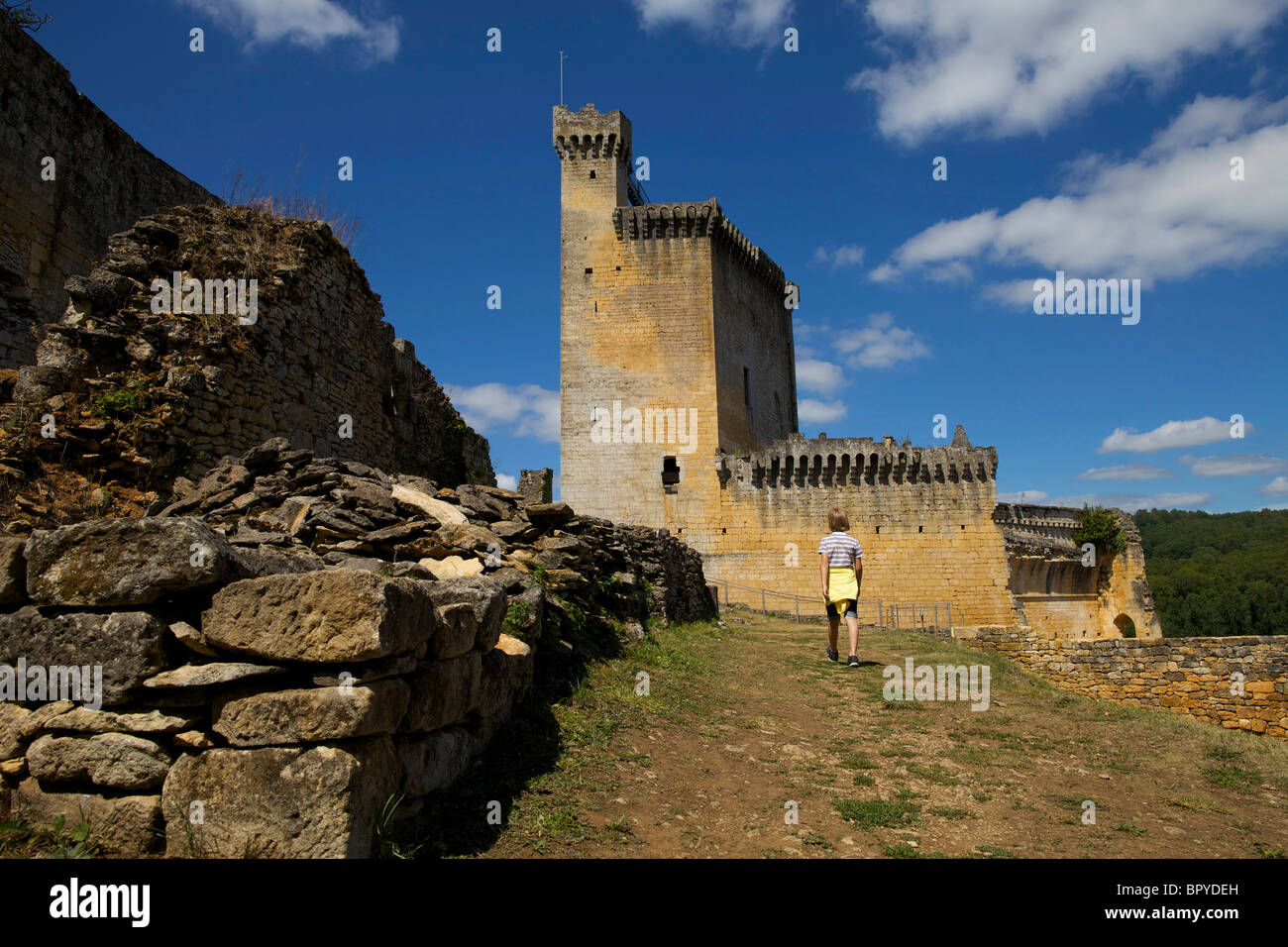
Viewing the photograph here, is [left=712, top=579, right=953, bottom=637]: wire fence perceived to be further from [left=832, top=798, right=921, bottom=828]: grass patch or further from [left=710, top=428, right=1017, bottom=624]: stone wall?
[left=832, top=798, right=921, bottom=828]: grass patch

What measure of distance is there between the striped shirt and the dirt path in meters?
1.34

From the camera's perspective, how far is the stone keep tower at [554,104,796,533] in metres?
28.6

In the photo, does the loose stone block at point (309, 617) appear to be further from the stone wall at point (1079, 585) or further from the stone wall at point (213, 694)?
the stone wall at point (1079, 585)

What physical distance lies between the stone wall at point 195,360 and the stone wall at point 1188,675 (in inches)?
451

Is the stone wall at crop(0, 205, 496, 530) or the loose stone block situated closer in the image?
the loose stone block

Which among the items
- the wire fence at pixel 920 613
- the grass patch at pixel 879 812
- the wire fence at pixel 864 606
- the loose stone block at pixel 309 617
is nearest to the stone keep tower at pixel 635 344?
the wire fence at pixel 864 606

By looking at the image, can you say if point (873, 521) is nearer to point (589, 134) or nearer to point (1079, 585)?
point (1079, 585)

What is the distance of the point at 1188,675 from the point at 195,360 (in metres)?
13.7

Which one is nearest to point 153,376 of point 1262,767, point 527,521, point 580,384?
point 527,521

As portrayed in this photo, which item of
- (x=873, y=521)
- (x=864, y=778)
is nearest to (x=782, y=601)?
(x=873, y=521)

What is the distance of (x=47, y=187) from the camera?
31.9 ft

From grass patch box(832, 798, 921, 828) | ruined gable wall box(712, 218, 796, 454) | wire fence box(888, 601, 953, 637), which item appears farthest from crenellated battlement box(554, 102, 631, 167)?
grass patch box(832, 798, 921, 828)
